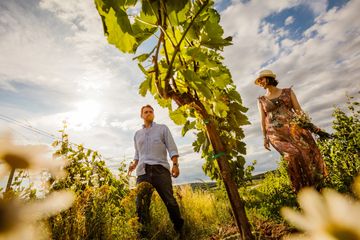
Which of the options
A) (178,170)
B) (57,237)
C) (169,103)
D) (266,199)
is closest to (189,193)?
(266,199)

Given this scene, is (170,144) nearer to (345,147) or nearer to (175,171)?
(175,171)

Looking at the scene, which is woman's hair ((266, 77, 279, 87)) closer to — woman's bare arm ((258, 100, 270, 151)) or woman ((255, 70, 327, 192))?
woman ((255, 70, 327, 192))

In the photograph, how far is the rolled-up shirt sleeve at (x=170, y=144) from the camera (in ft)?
12.3

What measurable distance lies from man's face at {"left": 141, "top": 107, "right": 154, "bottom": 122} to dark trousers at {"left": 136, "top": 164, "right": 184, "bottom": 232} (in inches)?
28.0

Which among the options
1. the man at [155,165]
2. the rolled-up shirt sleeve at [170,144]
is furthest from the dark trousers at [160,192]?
the rolled-up shirt sleeve at [170,144]

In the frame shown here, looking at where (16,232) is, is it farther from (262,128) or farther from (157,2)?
(262,128)

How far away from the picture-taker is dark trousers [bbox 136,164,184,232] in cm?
346

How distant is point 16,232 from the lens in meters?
0.14

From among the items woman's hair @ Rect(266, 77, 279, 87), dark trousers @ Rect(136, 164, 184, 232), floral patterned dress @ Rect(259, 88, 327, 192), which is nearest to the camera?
floral patterned dress @ Rect(259, 88, 327, 192)

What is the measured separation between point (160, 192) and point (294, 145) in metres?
1.68

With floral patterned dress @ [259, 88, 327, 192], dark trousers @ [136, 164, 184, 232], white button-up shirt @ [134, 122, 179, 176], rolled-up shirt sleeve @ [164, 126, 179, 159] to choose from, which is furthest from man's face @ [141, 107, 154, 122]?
floral patterned dress @ [259, 88, 327, 192]

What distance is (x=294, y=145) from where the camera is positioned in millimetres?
3322

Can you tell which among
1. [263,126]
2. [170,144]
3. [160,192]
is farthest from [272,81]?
[160,192]

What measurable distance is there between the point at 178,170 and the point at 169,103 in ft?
3.85
